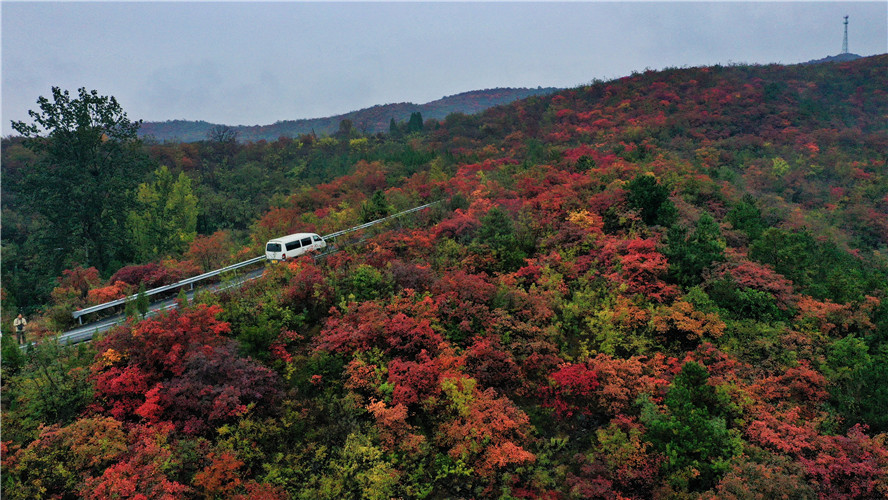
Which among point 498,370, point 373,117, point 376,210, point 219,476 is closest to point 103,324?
point 219,476

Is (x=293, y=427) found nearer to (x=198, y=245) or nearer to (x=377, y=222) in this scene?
(x=377, y=222)

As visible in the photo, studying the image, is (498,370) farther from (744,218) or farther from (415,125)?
(415,125)

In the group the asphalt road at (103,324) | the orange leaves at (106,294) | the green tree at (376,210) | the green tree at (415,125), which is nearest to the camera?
the asphalt road at (103,324)

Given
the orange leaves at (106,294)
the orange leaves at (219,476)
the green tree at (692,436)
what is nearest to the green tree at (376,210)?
the orange leaves at (106,294)

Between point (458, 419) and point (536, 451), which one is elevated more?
point (458, 419)

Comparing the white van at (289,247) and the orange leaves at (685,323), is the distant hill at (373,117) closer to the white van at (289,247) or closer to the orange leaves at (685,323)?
the white van at (289,247)

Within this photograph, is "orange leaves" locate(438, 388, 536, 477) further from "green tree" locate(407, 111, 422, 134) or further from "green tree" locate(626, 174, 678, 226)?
"green tree" locate(407, 111, 422, 134)

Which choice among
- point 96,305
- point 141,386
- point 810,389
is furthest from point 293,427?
point 810,389
